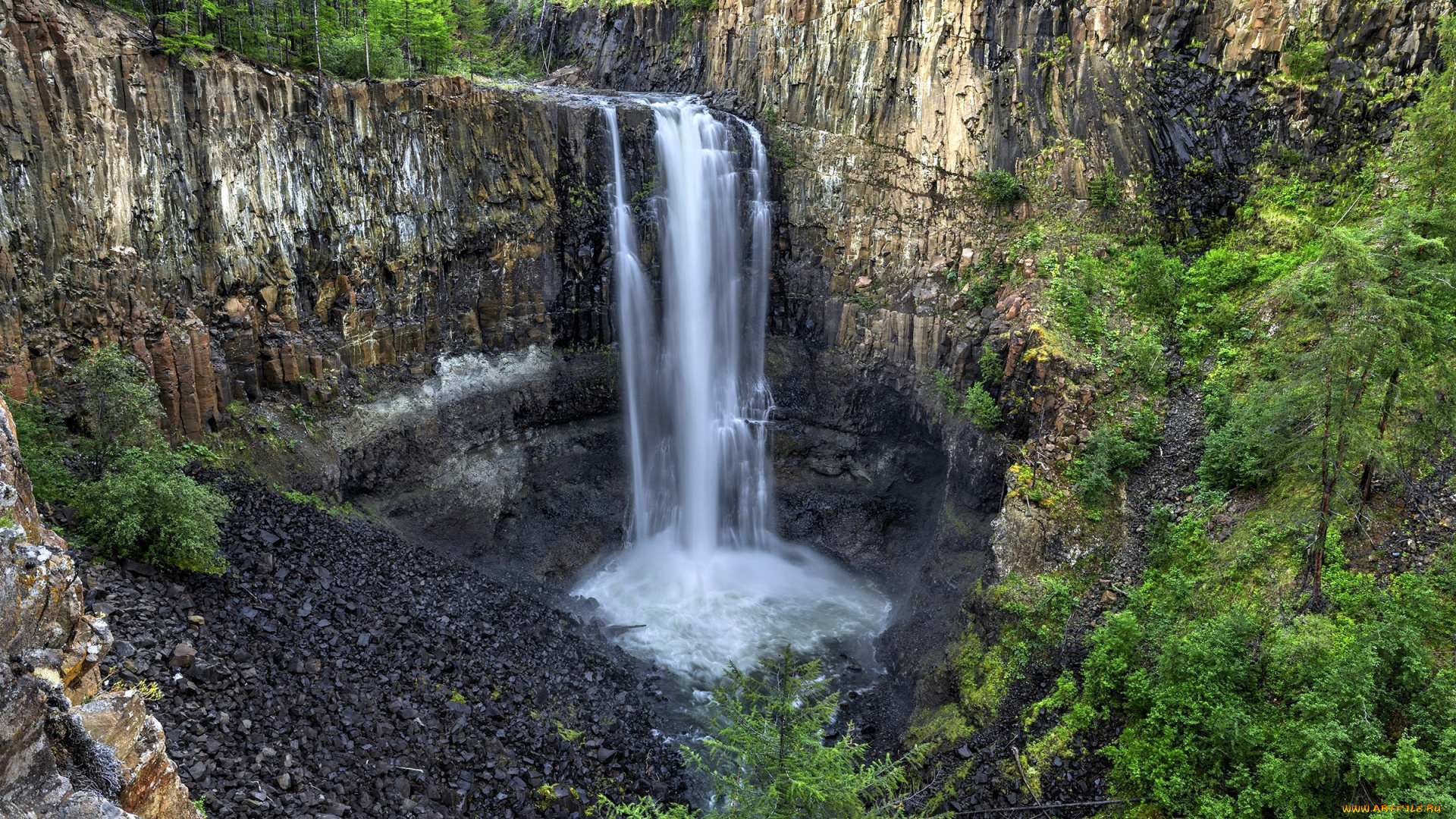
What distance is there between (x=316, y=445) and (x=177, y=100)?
931cm

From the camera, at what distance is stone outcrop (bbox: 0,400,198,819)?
6562 mm

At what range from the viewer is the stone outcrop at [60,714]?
6562mm

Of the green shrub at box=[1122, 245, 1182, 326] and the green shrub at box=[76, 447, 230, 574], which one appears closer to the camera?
the green shrub at box=[76, 447, 230, 574]

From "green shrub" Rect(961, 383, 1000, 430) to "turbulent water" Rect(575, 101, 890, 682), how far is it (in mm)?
7084

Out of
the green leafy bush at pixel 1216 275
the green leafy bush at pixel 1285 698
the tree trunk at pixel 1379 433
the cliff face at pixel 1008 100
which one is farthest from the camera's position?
the cliff face at pixel 1008 100

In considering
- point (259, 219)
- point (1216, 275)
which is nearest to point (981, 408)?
point (1216, 275)

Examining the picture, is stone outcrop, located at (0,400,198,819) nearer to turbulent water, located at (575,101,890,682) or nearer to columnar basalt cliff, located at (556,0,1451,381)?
turbulent water, located at (575,101,890,682)

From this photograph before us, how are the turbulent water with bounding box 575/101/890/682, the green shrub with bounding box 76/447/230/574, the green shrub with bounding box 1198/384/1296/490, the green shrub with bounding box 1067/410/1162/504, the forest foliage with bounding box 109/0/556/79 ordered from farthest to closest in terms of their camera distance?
Answer: the turbulent water with bounding box 575/101/890/682, the forest foliage with bounding box 109/0/556/79, the green shrub with bounding box 1067/410/1162/504, the green shrub with bounding box 76/447/230/574, the green shrub with bounding box 1198/384/1296/490

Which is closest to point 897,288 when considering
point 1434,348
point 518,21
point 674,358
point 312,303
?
point 674,358

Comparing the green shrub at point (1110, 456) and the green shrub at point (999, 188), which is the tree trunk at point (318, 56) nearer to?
the green shrub at point (999, 188)

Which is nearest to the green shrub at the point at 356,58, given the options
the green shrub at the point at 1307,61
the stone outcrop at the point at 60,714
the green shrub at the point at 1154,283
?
the stone outcrop at the point at 60,714

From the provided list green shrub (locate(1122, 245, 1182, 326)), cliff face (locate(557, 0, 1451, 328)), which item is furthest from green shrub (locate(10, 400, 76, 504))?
green shrub (locate(1122, 245, 1182, 326))

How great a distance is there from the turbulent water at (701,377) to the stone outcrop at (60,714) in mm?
17317

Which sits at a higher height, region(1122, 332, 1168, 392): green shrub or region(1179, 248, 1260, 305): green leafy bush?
region(1179, 248, 1260, 305): green leafy bush
